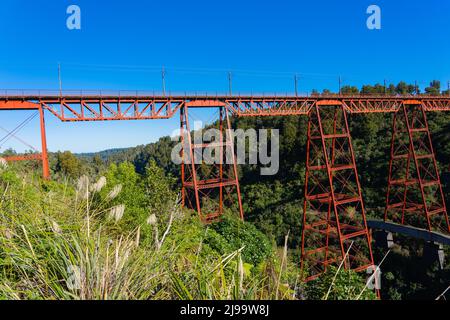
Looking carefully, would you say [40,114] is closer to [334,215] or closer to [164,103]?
[164,103]

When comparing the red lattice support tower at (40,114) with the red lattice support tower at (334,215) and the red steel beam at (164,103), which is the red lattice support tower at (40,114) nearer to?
the red steel beam at (164,103)

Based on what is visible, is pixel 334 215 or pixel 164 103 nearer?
pixel 164 103

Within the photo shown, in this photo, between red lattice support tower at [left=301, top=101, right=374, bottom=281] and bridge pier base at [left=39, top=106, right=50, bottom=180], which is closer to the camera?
bridge pier base at [left=39, top=106, right=50, bottom=180]

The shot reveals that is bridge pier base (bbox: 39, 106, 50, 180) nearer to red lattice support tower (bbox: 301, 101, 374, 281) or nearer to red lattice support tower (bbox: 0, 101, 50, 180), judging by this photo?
red lattice support tower (bbox: 0, 101, 50, 180)

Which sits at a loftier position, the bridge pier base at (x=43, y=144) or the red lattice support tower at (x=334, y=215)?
the bridge pier base at (x=43, y=144)

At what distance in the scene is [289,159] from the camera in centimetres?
3316

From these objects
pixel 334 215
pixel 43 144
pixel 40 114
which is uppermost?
pixel 40 114

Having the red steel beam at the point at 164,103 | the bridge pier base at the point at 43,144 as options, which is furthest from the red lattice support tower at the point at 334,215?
the bridge pier base at the point at 43,144

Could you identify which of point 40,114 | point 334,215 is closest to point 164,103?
point 40,114

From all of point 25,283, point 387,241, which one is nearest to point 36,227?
point 25,283

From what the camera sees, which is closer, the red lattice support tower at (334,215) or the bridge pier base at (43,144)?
the bridge pier base at (43,144)

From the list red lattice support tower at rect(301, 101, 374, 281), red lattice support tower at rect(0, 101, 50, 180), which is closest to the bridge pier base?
red lattice support tower at rect(0, 101, 50, 180)
